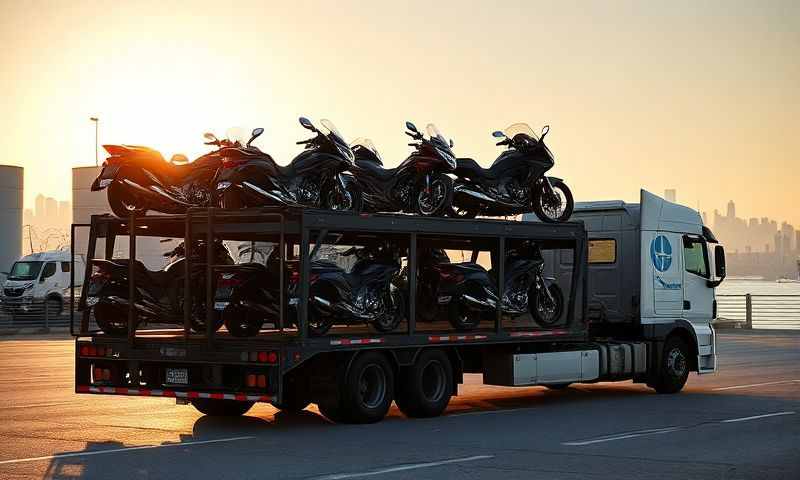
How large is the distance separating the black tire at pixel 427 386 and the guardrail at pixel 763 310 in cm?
3281

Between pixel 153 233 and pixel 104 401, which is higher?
pixel 153 233

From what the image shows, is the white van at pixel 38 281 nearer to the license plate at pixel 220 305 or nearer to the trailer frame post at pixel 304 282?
the license plate at pixel 220 305

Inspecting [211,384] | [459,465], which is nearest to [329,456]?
[459,465]

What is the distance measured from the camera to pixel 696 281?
2078cm

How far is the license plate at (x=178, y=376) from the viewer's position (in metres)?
14.5

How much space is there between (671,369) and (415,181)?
570 centimetres

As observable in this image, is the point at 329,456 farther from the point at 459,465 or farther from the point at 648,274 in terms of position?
the point at 648,274

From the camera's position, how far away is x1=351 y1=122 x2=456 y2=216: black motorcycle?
16.8 meters

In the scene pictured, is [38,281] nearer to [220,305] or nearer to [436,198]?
[436,198]

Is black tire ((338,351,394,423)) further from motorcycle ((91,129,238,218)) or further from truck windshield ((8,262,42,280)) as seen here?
→ truck windshield ((8,262,42,280))

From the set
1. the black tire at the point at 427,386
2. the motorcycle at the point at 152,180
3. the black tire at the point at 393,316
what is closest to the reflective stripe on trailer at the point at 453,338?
the black tire at the point at 427,386

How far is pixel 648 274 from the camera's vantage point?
778 inches

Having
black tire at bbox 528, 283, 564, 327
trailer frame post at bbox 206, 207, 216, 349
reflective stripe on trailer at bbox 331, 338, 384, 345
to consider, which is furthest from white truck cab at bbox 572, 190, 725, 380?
trailer frame post at bbox 206, 207, 216, 349

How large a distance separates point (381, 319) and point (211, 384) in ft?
7.35
